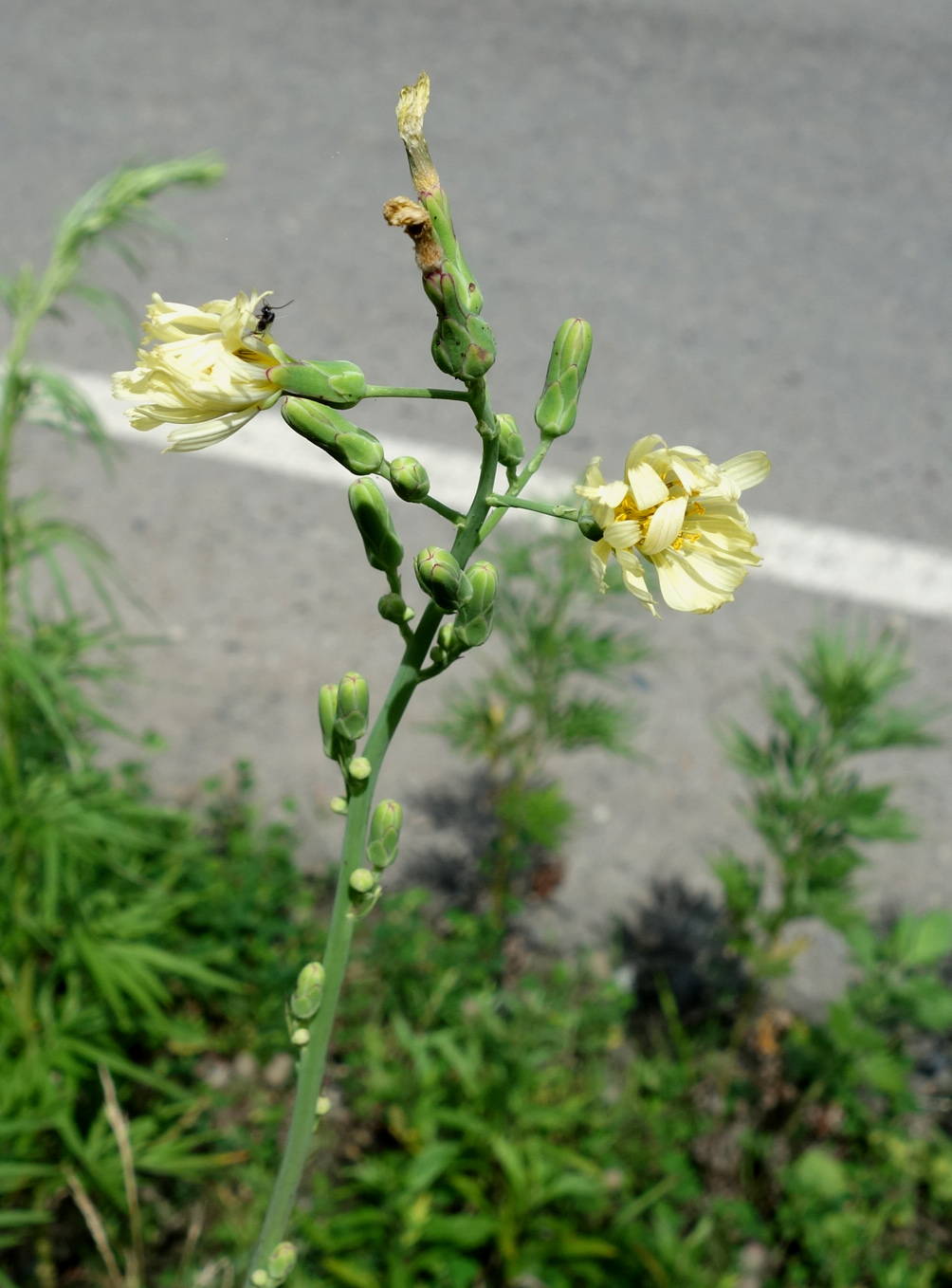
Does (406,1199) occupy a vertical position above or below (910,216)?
below

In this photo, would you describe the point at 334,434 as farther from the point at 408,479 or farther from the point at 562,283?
the point at 562,283

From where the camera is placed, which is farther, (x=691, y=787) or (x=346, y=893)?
(x=691, y=787)

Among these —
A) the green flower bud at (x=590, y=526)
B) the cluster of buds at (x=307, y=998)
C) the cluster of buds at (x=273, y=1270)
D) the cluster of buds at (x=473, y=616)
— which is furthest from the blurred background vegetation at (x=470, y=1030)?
the green flower bud at (x=590, y=526)

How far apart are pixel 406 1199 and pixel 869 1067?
1.14 meters

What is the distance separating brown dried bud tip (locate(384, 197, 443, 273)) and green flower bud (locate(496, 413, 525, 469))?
0.51 feet

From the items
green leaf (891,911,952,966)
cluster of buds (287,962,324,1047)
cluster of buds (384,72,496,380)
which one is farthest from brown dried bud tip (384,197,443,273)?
green leaf (891,911,952,966)

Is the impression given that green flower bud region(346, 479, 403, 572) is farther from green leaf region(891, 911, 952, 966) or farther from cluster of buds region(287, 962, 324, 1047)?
green leaf region(891, 911, 952, 966)

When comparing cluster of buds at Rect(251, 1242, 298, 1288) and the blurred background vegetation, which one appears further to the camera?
the blurred background vegetation

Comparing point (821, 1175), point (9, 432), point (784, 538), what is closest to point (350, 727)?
point (9, 432)

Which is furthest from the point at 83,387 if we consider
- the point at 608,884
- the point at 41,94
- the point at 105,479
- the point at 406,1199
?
the point at 406,1199

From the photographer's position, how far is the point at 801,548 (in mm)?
3896

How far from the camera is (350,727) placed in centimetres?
104

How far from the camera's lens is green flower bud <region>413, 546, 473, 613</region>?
884 mm

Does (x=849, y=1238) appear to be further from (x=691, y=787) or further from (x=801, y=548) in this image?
(x=801, y=548)
